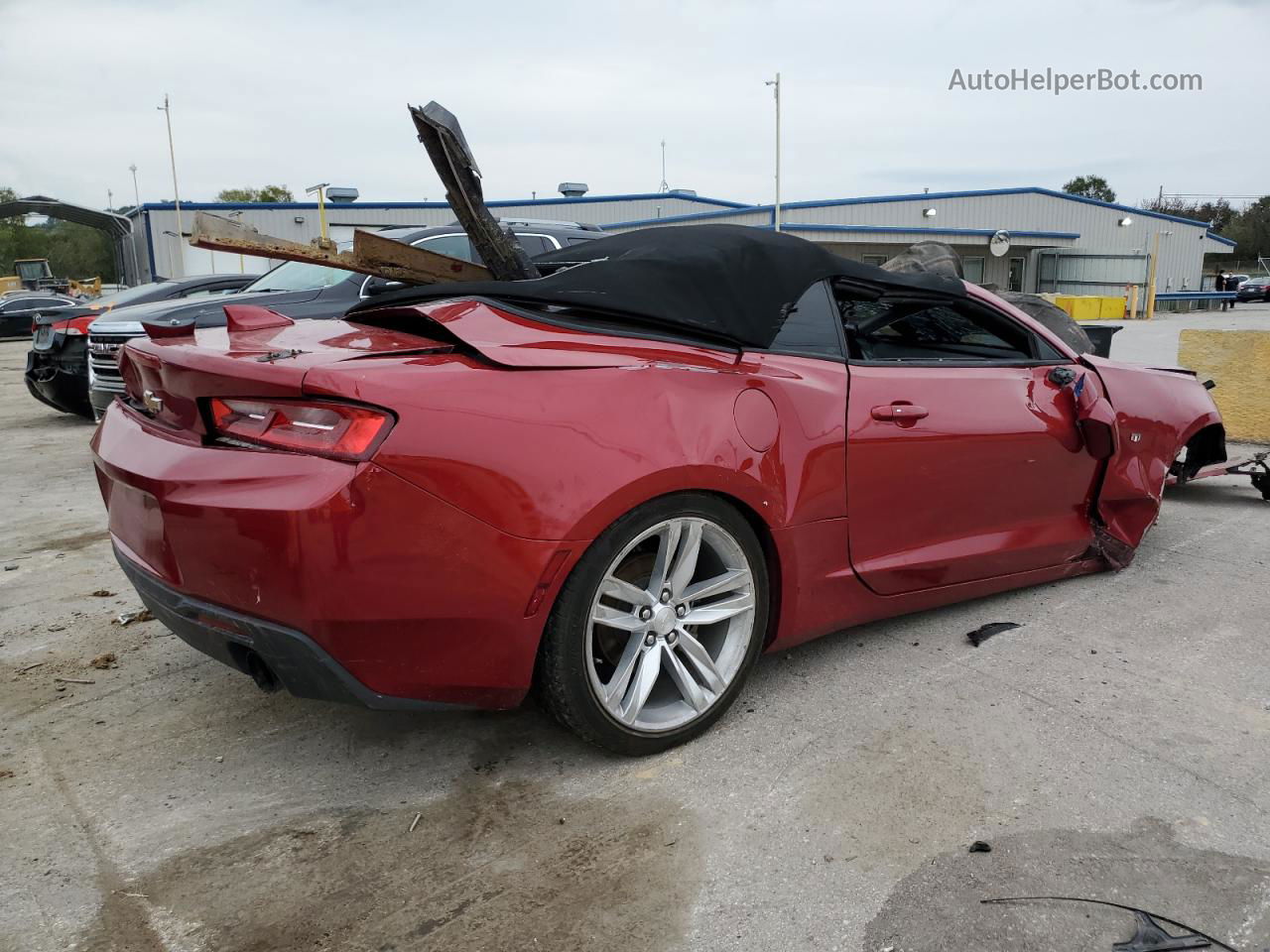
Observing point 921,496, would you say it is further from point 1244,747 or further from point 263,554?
point 263,554

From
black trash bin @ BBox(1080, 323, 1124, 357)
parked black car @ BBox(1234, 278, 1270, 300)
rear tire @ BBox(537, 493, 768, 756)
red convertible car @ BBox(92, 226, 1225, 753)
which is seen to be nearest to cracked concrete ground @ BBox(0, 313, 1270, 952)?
rear tire @ BBox(537, 493, 768, 756)

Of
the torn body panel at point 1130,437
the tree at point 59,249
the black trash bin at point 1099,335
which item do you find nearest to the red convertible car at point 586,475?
the torn body panel at point 1130,437

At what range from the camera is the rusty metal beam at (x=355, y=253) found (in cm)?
298

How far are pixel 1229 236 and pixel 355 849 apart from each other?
87.5 m

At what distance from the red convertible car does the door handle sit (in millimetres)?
13

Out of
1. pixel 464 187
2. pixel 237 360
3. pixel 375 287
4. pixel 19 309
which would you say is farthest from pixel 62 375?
pixel 19 309

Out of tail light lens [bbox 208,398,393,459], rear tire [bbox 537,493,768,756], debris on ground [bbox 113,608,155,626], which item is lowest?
debris on ground [bbox 113,608,155,626]

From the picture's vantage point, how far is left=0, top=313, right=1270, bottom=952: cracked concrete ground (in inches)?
79.7

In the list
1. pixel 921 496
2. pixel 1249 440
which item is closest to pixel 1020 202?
pixel 1249 440

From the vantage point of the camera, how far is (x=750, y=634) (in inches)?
110

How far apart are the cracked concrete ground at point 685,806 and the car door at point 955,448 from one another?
0.37 metres

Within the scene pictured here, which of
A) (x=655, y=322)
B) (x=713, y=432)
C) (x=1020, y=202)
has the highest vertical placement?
(x=1020, y=202)

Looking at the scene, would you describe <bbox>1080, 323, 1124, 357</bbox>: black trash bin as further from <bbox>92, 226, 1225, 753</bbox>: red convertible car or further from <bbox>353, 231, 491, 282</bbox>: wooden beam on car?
<bbox>353, 231, 491, 282</bbox>: wooden beam on car

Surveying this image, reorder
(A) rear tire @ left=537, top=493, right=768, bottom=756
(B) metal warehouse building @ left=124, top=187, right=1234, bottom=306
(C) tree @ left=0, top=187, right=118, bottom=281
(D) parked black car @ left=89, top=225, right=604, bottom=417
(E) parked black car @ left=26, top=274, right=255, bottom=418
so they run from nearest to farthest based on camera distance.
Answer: (A) rear tire @ left=537, top=493, right=768, bottom=756, (D) parked black car @ left=89, top=225, right=604, bottom=417, (E) parked black car @ left=26, top=274, right=255, bottom=418, (B) metal warehouse building @ left=124, top=187, right=1234, bottom=306, (C) tree @ left=0, top=187, right=118, bottom=281
